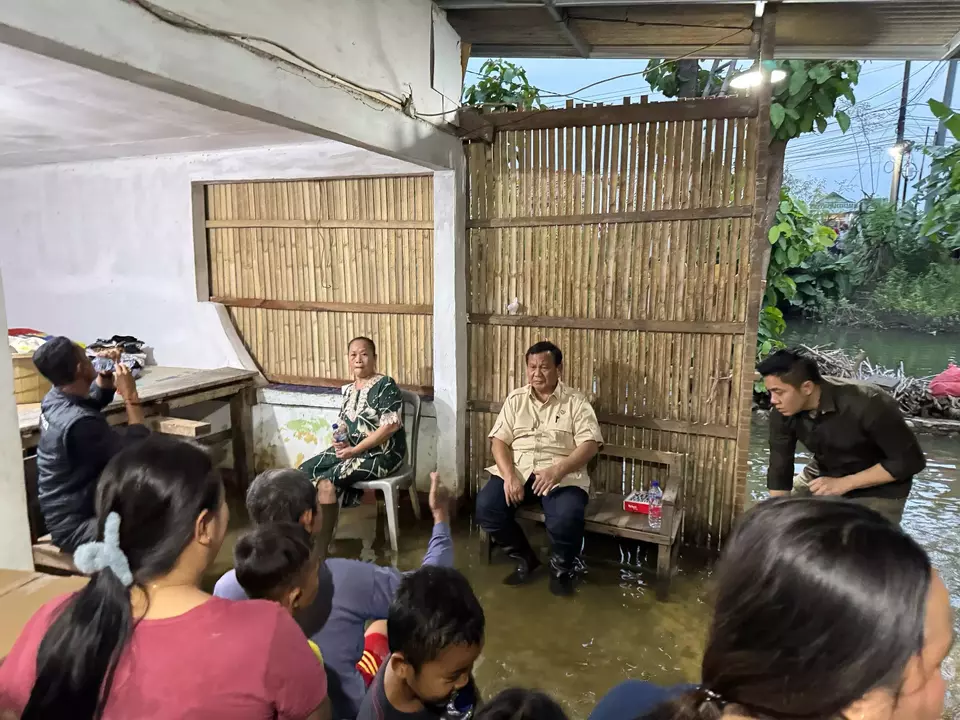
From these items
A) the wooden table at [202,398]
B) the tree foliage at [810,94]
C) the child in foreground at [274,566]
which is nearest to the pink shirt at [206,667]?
the child in foreground at [274,566]

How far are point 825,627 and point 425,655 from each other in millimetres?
871

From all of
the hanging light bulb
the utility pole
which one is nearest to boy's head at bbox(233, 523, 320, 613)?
the hanging light bulb

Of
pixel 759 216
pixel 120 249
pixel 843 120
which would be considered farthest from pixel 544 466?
pixel 120 249

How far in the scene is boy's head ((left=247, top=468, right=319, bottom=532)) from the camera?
201 cm

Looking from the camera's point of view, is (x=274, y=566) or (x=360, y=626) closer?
(x=274, y=566)

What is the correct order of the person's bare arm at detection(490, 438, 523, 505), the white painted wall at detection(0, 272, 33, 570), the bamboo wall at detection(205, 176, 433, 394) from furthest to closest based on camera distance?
1. the bamboo wall at detection(205, 176, 433, 394)
2. the person's bare arm at detection(490, 438, 523, 505)
3. the white painted wall at detection(0, 272, 33, 570)

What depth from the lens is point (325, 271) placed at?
4.56 meters

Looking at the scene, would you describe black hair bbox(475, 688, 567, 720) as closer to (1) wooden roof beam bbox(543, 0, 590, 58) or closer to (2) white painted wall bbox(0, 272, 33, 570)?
(2) white painted wall bbox(0, 272, 33, 570)

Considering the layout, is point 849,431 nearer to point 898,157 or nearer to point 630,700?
point 630,700

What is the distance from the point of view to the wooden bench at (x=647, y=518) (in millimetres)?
3318

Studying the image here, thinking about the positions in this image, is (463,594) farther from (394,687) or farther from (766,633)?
(766,633)

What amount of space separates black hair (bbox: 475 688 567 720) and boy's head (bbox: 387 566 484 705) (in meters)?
0.33

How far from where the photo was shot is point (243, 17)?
2.25 meters

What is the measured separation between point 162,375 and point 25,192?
2.27 m
